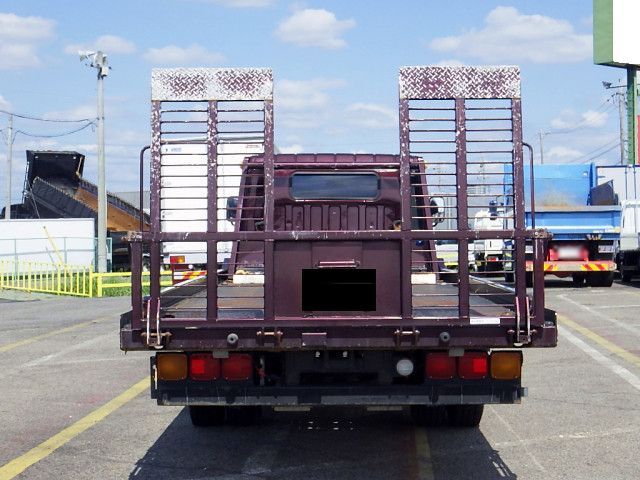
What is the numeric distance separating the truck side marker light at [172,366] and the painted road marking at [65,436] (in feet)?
4.10

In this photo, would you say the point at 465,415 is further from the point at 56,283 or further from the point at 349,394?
the point at 56,283

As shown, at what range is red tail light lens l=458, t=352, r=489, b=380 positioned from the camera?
5.41m

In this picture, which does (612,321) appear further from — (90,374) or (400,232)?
(400,232)

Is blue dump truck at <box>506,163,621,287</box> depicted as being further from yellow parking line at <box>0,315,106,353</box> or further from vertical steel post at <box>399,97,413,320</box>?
vertical steel post at <box>399,97,413,320</box>

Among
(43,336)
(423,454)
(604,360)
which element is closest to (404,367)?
(423,454)

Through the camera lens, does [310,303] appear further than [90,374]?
No

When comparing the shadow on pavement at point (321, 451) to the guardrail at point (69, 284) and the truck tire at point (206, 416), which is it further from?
the guardrail at point (69, 284)

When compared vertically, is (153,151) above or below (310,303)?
above

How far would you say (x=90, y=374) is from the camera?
1000cm

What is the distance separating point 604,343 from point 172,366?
8133 millimetres

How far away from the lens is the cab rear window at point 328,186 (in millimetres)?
8109

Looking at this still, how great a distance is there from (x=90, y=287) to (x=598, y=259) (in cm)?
1367

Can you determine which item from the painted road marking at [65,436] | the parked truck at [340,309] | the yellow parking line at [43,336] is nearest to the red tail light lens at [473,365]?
the parked truck at [340,309]

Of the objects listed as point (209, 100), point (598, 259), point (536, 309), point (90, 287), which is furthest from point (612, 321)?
point (90, 287)
